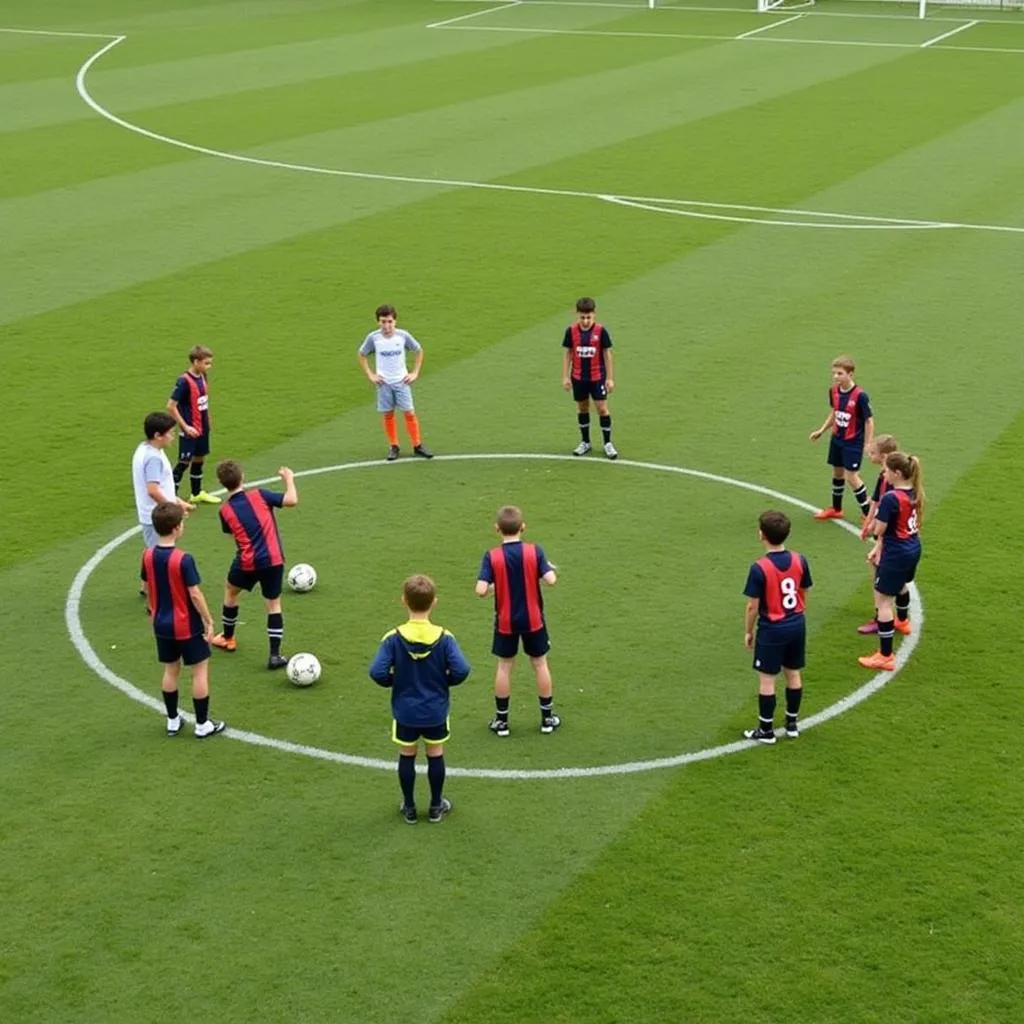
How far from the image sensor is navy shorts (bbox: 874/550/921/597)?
14.7 metres

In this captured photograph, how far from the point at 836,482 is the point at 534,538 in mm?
3260

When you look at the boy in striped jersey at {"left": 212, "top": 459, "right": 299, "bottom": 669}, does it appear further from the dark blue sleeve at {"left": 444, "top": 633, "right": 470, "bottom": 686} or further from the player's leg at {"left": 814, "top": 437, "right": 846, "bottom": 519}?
the player's leg at {"left": 814, "top": 437, "right": 846, "bottom": 519}

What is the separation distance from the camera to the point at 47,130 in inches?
1526

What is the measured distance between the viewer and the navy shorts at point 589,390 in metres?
19.7

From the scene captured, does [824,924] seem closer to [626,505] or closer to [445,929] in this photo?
[445,929]

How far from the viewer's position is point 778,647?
13.3 metres

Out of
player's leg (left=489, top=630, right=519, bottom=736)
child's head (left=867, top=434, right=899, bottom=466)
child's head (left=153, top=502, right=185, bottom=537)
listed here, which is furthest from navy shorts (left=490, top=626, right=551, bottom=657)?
child's head (left=867, top=434, right=899, bottom=466)

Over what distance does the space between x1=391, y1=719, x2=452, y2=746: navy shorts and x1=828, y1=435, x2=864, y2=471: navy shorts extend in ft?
23.5

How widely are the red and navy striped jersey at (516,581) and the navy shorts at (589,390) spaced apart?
6.57m

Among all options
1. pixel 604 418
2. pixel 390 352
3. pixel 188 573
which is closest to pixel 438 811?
pixel 188 573

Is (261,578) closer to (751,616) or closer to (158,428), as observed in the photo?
(158,428)

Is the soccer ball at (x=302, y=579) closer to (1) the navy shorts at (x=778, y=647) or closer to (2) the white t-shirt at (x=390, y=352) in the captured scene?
(2) the white t-shirt at (x=390, y=352)

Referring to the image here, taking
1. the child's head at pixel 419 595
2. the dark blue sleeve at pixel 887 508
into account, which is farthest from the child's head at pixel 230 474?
the dark blue sleeve at pixel 887 508

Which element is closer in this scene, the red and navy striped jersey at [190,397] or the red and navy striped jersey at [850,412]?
the red and navy striped jersey at [850,412]
